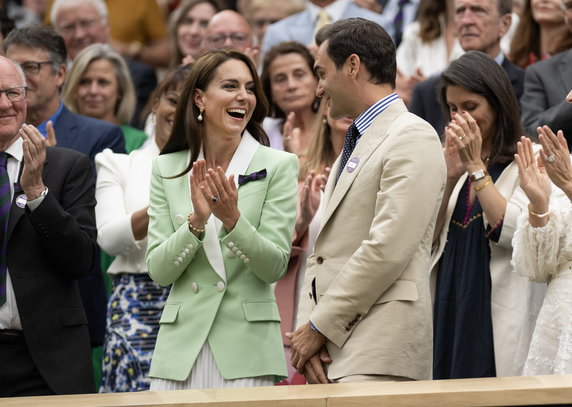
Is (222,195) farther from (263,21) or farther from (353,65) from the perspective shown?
(263,21)

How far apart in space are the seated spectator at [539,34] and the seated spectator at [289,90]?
1447mm

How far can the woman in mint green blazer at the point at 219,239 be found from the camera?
4793 millimetres

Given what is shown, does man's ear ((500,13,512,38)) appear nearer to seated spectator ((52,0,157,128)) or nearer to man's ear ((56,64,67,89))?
man's ear ((56,64,67,89))

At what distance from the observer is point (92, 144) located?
690cm

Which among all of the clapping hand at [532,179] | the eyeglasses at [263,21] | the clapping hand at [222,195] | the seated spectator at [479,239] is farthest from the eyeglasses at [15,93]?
the eyeglasses at [263,21]

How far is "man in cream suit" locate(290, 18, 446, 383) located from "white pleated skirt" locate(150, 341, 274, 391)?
0.99 ft


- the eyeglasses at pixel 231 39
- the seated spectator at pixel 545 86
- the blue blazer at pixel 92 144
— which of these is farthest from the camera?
the eyeglasses at pixel 231 39

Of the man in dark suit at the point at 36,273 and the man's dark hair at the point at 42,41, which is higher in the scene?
the man's dark hair at the point at 42,41

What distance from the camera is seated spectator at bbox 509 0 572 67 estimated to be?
285 inches

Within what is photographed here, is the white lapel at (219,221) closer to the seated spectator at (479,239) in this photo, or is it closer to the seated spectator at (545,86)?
the seated spectator at (479,239)

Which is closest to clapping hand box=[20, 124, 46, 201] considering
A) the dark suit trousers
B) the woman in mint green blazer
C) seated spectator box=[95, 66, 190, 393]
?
the woman in mint green blazer

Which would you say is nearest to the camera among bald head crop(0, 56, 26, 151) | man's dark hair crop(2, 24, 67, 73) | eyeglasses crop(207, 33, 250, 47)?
bald head crop(0, 56, 26, 151)

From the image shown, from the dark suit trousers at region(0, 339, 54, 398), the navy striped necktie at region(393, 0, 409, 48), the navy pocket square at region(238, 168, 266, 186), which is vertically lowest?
the dark suit trousers at region(0, 339, 54, 398)

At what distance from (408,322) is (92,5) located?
5.22 meters
